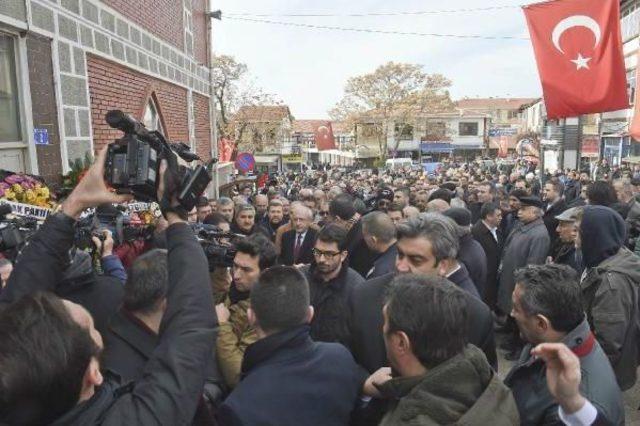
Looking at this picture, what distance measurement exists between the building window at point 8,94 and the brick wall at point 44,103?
6.2 inches

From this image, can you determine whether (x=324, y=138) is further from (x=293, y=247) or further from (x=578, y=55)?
(x=293, y=247)

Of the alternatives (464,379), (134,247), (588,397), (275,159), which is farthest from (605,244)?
(275,159)

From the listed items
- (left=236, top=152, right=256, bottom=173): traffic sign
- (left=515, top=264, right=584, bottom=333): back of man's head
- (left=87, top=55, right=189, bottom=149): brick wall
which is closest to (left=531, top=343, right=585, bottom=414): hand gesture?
(left=515, top=264, right=584, bottom=333): back of man's head

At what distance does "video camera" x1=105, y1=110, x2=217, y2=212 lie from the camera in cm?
162

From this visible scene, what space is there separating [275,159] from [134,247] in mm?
36771

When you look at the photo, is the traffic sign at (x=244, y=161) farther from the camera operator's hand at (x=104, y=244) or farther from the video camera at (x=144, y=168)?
the video camera at (x=144, y=168)

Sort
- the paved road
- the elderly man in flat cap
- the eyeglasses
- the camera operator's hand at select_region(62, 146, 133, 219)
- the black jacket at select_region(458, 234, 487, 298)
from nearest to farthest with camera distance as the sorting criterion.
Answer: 1. the camera operator's hand at select_region(62, 146, 133, 219)
2. the eyeglasses
3. the paved road
4. the black jacket at select_region(458, 234, 487, 298)
5. the elderly man in flat cap

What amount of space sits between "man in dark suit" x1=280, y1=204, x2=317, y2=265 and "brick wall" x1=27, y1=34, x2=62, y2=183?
2.78 metres

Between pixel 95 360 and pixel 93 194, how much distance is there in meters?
0.65

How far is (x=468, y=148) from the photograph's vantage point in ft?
180

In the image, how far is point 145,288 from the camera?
7.01 ft

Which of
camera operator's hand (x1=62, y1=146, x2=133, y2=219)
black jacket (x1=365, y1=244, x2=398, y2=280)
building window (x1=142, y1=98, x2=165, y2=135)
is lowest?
black jacket (x1=365, y1=244, x2=398, y2=280)

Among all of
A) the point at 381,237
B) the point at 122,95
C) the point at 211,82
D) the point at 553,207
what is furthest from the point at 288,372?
the point at 211,82

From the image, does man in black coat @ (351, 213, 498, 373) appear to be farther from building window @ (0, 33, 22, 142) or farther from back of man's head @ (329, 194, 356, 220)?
building window @ (0, 33, 22, 142)
